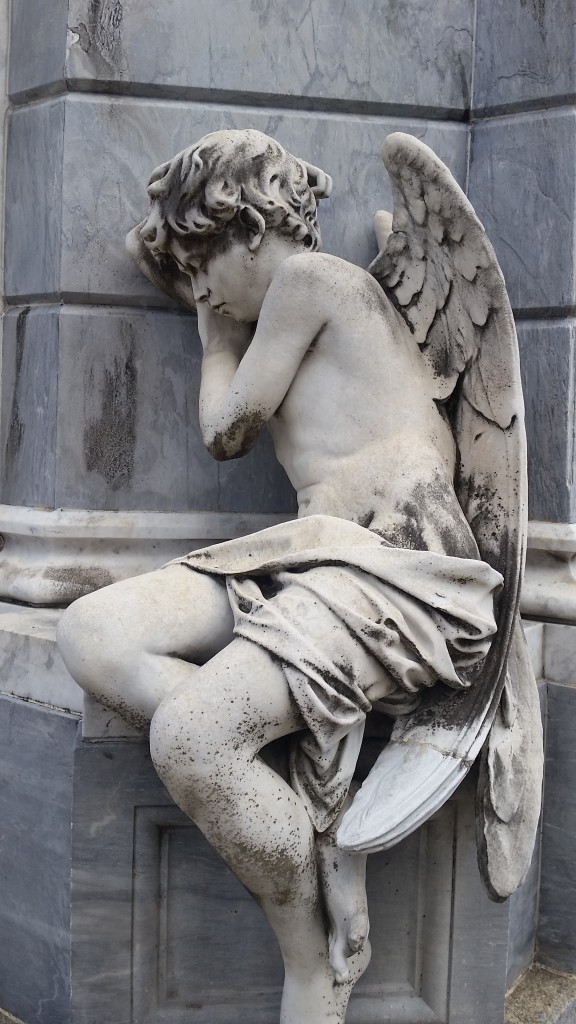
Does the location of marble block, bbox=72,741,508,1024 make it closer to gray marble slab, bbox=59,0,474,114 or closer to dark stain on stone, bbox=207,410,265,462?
dark stain on stone, bbox=207,410,265,462

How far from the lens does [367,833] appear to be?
246 cm

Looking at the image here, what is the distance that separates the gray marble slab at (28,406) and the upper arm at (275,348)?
2.06 ft

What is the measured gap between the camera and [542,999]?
3.32 m

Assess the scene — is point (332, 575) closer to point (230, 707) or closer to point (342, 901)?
point (230, 707)

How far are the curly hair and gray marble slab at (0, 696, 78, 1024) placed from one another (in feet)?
4.34

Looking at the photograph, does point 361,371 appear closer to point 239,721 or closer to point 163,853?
point 239,721

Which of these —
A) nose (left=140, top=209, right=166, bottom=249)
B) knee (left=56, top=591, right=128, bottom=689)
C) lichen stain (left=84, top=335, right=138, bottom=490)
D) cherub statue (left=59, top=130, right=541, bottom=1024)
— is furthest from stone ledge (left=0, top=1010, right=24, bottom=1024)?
nose (left=140, top=209, right=166, bottom=249)

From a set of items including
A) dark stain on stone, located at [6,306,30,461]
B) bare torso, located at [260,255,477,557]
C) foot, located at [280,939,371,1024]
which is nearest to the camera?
foot, located at [280,939,371,1024]

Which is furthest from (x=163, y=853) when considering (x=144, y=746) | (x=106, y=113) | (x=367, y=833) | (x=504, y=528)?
(x=106, y=113)

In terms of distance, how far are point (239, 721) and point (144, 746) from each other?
0.49 m

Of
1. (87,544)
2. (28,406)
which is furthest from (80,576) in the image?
(28,406)

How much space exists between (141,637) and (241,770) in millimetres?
376

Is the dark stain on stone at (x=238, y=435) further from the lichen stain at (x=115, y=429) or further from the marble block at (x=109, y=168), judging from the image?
the marble block at (x=109, y=168)

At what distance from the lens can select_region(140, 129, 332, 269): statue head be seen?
2891 millimetres
